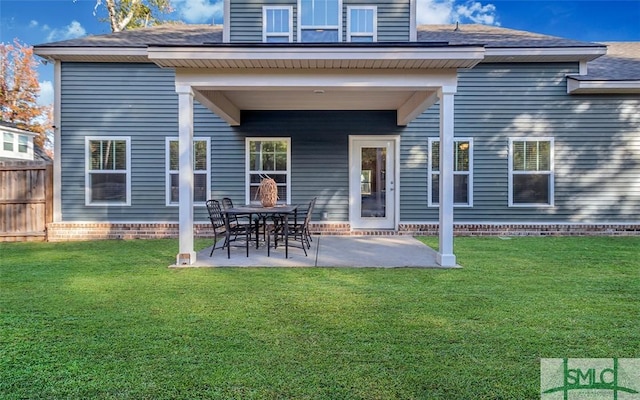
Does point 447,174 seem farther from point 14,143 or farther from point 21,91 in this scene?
point 21,91

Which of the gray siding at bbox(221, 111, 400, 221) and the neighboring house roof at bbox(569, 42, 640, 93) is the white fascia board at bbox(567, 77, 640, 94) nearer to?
the neighboring house roof at bbox(569, 42, 640, 93)

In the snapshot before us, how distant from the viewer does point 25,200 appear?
25.2 feet

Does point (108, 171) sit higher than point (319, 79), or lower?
lower

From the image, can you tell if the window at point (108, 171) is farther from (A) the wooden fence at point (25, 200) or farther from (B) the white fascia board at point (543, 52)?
(B) the white fascia board at point (543, 52)

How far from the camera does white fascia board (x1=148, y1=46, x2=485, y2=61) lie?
4777 millimetres

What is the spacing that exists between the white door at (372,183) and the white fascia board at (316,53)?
3.38 meters

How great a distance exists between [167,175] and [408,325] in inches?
264

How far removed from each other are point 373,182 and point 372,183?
0.03 metres

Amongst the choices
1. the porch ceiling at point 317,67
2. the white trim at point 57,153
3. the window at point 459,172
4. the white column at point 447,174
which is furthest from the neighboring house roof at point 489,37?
the white trim at point 57,153

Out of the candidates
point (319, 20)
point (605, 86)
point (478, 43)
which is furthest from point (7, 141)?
point (605, 86)

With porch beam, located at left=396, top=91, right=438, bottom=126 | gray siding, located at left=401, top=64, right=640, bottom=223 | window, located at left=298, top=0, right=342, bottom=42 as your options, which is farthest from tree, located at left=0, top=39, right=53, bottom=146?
gray siding, located at left=401, top=64, right=640, bottom=223

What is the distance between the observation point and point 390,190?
8250 mm

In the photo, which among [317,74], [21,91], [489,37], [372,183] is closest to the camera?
[317,74]

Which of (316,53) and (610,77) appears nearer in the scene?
(316,53)
